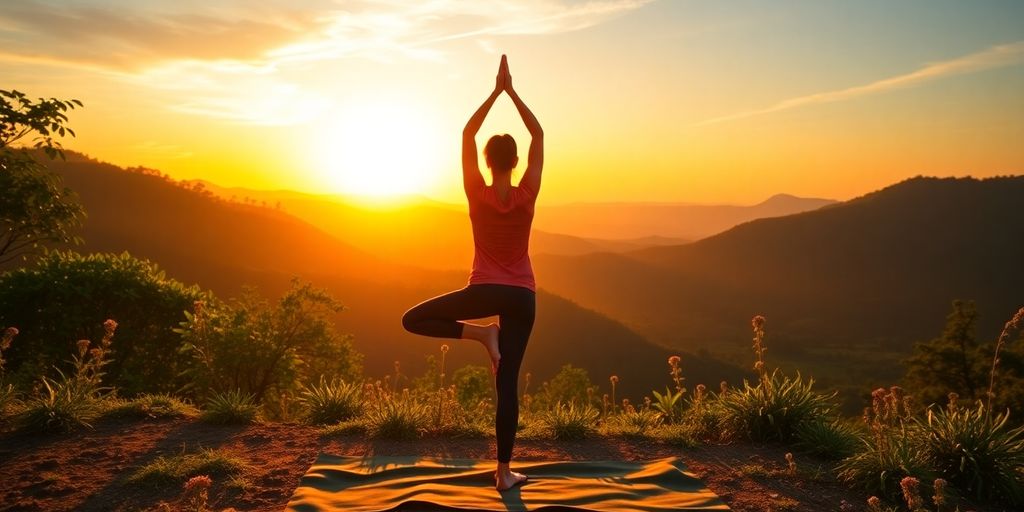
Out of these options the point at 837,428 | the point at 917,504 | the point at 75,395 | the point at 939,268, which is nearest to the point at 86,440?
the point at 75,395

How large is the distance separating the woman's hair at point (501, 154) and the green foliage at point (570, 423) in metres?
3.15

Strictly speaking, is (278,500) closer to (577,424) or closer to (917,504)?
(577,424)

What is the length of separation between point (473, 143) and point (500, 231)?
0.66 metres

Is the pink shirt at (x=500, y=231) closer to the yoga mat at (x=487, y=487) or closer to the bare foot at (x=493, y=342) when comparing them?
the bare foot at (x=493, y=342)

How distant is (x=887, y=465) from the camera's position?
4988mm

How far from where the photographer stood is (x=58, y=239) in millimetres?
8117

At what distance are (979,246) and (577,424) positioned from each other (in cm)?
13389

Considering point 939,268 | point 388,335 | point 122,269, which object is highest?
point 939,268

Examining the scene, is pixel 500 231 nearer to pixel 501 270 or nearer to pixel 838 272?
pixel 501 270

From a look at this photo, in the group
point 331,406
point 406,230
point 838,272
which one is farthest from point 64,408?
point 838,272

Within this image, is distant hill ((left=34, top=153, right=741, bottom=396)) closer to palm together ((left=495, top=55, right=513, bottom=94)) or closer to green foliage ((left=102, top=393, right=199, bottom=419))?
green foliage ((left=102, top=393, right=199, bottom=419))

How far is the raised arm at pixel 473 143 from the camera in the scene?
4520 millimetres

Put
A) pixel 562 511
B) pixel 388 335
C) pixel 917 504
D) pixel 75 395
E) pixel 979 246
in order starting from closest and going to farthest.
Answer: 1. pixel 917 504
2. pixel 562 511
3. pixel 75 395
4. pixel 388 335
5. pixel 979 246

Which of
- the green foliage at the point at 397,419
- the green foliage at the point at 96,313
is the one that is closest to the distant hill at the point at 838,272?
the green foliage at the point at 96,313
